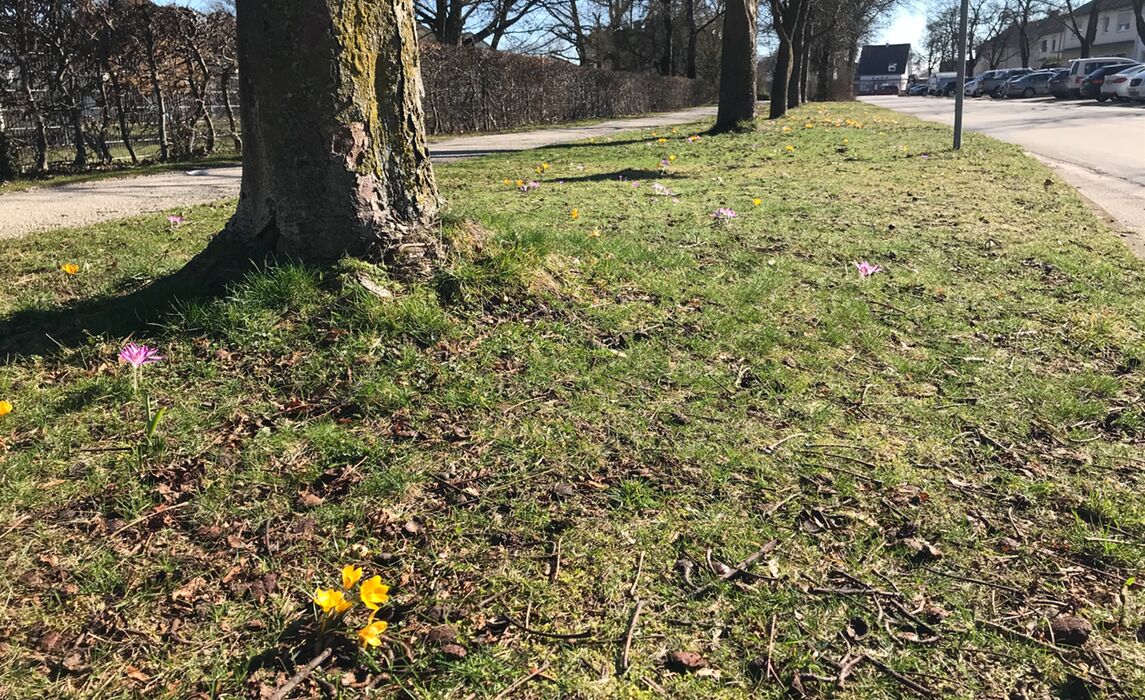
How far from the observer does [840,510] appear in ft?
8.11

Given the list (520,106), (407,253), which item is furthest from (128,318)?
(520,106)

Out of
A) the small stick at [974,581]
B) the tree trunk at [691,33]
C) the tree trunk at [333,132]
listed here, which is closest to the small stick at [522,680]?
the small stick at [974,581]

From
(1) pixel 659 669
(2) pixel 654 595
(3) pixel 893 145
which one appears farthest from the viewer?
(3) pixel 893 145

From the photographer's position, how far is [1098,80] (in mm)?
34812

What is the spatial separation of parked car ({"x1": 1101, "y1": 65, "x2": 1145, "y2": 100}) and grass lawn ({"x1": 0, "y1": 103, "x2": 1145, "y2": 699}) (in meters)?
36.1

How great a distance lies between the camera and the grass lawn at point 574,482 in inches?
73.3

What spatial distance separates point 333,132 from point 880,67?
8526 cm

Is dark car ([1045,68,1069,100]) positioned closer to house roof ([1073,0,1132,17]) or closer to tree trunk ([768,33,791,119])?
tree trunk ([768,33,791,119])

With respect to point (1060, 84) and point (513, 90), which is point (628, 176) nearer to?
point (513, 90)

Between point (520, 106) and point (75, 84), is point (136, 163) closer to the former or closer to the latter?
point (75, 84)

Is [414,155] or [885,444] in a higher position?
[414,155]

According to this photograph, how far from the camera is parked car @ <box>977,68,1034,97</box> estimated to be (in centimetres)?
5041

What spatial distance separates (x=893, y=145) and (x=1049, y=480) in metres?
12.3

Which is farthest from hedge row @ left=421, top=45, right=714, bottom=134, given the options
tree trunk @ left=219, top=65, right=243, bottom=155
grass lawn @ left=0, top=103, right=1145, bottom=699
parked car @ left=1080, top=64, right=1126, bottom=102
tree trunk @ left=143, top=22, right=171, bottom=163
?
parked car @ left=1080, top=64, right=1126, bottom=102
